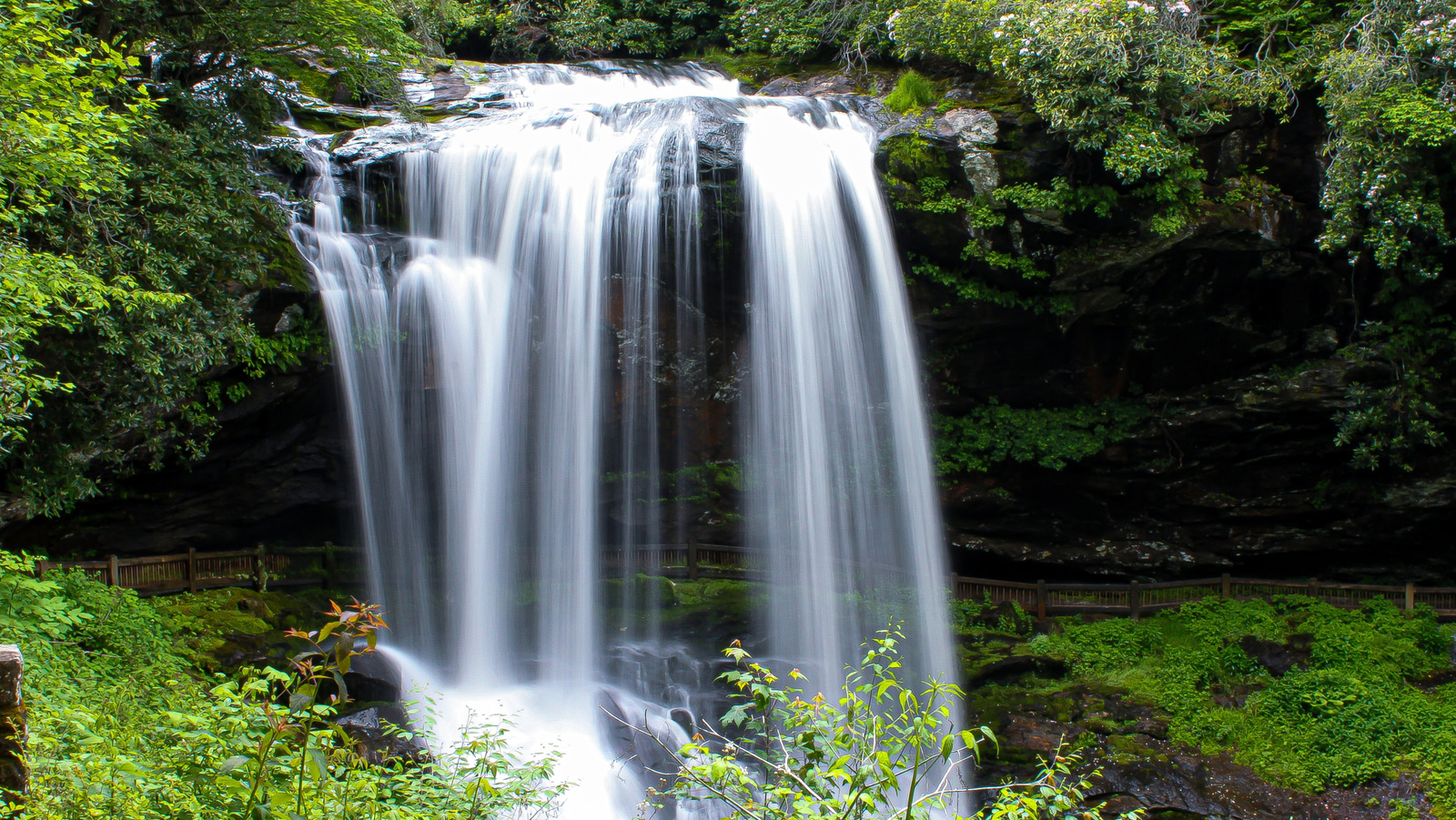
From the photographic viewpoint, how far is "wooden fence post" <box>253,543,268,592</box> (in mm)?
11562

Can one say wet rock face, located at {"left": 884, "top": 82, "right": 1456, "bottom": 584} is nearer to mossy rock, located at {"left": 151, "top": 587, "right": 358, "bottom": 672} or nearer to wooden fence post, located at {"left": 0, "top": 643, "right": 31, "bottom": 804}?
mossy rock, located at {"left": 151, "top": 587, "right": 358, "bottom": 672}

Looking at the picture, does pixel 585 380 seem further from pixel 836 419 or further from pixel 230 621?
pixel 230 621

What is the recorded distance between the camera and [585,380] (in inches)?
455

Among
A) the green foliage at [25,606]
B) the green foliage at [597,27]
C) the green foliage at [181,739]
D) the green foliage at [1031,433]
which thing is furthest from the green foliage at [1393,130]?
the green foliage at [25,606]

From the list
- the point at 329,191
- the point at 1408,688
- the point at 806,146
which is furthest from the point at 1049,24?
the point at 329,191

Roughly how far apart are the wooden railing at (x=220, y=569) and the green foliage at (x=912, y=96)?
1056 cm

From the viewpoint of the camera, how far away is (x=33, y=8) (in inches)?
247

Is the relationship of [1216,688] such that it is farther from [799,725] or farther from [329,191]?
[329,191]

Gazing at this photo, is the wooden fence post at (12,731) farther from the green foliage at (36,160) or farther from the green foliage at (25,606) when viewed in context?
the green foliage at (25,606)

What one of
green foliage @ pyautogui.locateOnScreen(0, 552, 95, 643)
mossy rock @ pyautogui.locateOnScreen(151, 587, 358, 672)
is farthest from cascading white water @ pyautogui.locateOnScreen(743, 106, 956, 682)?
green foliage @ pyautogui.locateOnScreen(0, 552, 95, 643)

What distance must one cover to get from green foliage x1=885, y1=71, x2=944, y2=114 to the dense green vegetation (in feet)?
25.2

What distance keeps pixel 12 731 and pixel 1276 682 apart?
12426mm

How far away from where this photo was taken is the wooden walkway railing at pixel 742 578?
1098 cm

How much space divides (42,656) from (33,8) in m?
5.17
